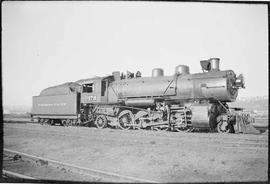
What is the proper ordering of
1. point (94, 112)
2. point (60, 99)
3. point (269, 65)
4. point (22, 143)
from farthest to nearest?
point (60, 99)
point (94, 112)
point (22, 143)
point (269, 65)

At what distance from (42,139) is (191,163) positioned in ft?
19.8

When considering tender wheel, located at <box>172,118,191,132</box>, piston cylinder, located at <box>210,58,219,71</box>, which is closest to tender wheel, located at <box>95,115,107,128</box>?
tender wheel, located at <box>172,118,191,132</box>

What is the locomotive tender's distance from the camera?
31.7 feet

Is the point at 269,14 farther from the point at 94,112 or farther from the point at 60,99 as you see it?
the point at 60,99

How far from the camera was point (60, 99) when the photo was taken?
47.4ft

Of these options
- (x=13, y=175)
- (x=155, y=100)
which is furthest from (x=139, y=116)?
(x=13, y=175)

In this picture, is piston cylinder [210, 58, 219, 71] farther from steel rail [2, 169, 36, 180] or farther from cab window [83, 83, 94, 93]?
steel rail [2, 169, 36, 180]

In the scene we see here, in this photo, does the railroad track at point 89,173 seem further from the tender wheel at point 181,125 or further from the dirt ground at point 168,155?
the tender wheel at point 181,125

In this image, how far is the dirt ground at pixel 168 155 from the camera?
5254 mm

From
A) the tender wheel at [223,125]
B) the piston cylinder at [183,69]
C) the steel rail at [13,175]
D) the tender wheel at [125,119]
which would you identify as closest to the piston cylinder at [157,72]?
the piston cylinder at [183,69]

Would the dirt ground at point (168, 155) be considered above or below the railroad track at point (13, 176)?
above

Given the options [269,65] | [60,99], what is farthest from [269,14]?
[60,99]

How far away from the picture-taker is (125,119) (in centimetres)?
1194

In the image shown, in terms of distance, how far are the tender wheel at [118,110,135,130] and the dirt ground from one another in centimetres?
291
